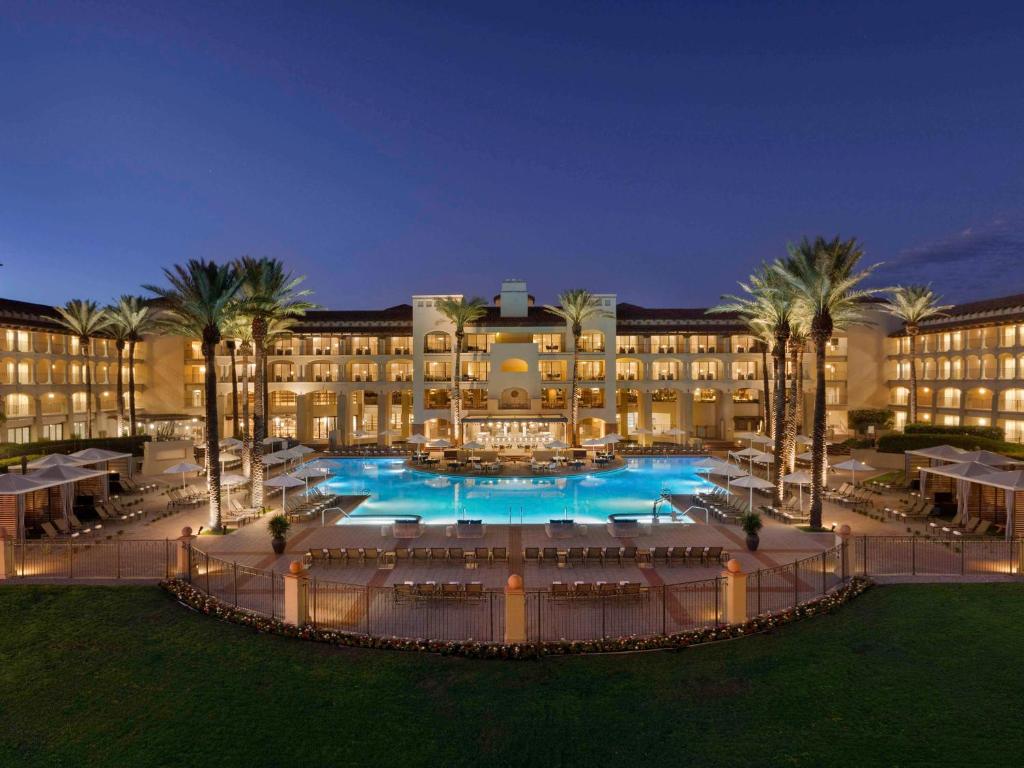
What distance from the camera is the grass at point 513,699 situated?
871 centimetres

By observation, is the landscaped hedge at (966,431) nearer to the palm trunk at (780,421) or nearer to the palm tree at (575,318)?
the palm trunk at (780,421)

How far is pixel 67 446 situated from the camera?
32.6 meters

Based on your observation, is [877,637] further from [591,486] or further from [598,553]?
[591,486]

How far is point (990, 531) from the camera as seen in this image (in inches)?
810

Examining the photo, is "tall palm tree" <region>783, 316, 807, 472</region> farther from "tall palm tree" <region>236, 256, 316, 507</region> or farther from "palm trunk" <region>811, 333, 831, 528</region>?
"tall palm tree" <region>236, 256, 316, 507</region>

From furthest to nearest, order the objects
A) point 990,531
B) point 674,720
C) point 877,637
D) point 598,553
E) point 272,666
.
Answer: point 990,531, point 598,553, point 877,637, point 272,666, point 674,720

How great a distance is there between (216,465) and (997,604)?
25.6 meters

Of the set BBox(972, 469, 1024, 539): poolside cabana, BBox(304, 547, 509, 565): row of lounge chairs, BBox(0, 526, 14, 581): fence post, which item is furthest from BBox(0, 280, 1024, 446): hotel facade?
BBox(0, 526, 14, 581): fence post

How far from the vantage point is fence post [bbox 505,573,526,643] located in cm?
1187

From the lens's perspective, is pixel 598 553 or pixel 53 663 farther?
pixel 598 553

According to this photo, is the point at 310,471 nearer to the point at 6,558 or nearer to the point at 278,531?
the point at 278,531

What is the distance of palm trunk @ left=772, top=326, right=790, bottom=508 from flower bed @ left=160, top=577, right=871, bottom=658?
1258 centimetres

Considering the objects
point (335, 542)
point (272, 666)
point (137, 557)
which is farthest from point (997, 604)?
point (137, 557)

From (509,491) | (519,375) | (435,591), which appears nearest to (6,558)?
(435,591)
